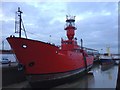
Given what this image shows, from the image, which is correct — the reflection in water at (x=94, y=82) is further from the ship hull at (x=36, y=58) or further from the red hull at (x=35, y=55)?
the red hull at (x=35, y=55)

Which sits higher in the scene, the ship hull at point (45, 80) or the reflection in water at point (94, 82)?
the ship hull at point (45, 80)

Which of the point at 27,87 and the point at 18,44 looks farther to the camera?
the point at 27,87

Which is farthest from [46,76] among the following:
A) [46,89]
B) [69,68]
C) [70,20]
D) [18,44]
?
[70,20]

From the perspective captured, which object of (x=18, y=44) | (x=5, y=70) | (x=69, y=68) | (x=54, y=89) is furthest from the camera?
(x=69, y=68)

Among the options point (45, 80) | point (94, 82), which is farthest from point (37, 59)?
point (94, 82)

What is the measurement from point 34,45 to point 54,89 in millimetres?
4474

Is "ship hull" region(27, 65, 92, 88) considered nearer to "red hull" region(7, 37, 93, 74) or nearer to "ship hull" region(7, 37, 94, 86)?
"ship hull" region(7, 37, 94, 86)

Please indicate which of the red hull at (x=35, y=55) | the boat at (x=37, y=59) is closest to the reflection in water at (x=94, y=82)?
the boat at (x=37, y=59)

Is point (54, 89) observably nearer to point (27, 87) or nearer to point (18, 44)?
point (27, 87)

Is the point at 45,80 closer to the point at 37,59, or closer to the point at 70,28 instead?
the point at 37,59

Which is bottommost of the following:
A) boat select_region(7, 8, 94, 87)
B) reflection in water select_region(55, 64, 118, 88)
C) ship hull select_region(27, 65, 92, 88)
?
reflection in water select_region(55, 64, 118, 88)

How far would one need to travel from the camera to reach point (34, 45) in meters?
16.9

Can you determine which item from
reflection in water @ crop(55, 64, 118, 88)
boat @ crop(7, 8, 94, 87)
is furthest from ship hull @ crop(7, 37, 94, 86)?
reflection in water @ crop(55, 64, 118, 88)

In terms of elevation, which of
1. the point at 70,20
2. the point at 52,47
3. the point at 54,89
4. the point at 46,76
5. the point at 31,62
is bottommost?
the point at 54,89
